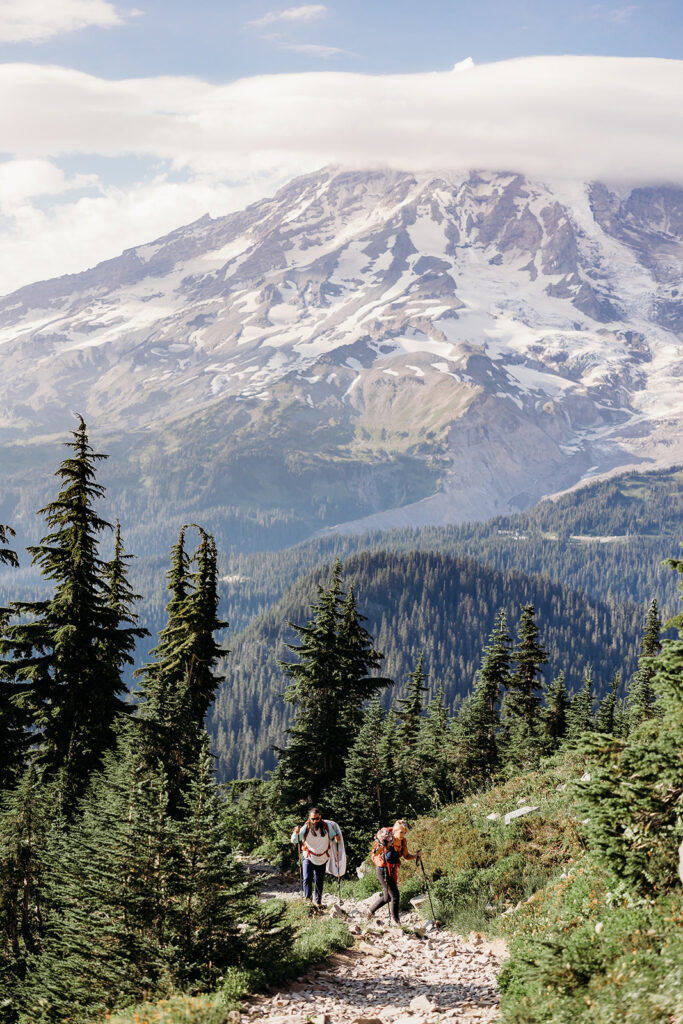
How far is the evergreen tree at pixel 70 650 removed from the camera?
28328 mm

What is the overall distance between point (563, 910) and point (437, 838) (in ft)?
30.0

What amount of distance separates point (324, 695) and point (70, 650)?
519 inches

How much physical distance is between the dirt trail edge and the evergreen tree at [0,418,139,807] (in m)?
12.7

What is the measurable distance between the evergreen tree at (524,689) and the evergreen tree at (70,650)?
115 ft

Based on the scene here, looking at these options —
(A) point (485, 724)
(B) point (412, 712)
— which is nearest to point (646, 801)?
(A) point (485, 724)

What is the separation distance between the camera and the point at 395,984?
15484 mm

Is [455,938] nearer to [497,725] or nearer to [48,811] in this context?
[48,811]

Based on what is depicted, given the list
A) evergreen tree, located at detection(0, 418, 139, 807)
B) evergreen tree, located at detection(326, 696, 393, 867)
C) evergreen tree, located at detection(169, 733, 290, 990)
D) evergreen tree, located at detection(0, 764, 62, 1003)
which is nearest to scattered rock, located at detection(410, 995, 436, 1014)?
evergreen tree, located at detection(169, 733, 290, 990)

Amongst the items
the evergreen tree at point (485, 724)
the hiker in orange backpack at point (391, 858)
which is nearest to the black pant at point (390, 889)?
the hiker in orange backpack at point (391, 858)

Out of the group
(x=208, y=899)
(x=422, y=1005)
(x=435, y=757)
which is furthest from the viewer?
(x=435, y=757)

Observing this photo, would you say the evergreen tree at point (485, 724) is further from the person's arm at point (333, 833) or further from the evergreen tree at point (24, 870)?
the evergreen tree at point (24, 870)

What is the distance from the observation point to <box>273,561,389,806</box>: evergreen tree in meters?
34.5

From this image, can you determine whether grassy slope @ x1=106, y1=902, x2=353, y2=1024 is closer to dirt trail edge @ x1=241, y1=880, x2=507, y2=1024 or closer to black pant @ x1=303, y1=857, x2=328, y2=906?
dirt trail edge @ x1=241, y1=880, x2=507, y2=1024

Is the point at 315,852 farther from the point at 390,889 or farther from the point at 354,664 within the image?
the point at 354,664
